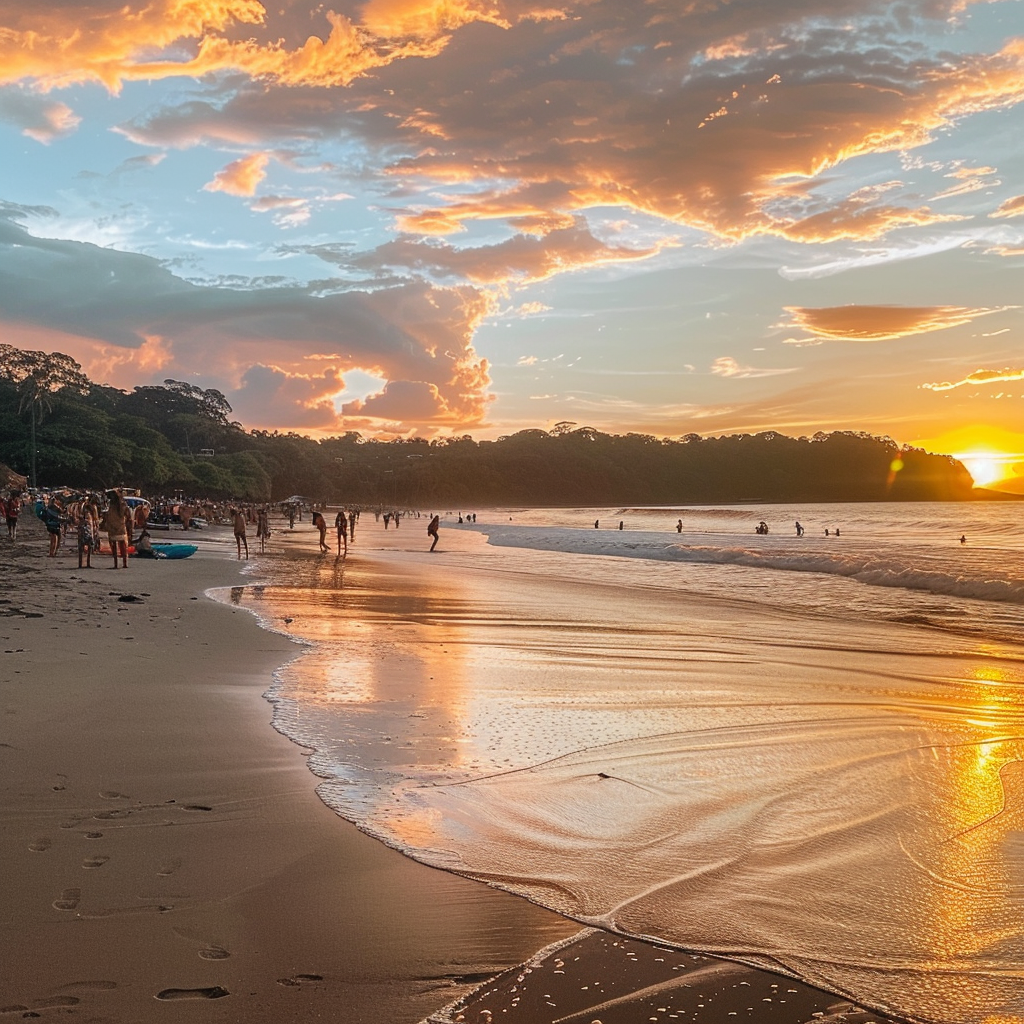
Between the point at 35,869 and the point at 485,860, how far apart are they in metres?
2.08

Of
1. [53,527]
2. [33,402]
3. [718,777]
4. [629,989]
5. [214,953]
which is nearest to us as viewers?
[629,989]

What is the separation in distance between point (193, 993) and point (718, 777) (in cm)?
376

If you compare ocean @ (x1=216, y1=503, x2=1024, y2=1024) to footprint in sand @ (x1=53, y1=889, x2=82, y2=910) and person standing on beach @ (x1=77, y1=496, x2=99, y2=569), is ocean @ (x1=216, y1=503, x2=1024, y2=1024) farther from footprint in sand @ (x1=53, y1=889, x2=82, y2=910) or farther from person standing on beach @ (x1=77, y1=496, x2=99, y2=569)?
person standing on beach @ (x1=77, y1=496, x2=99, y2=569)

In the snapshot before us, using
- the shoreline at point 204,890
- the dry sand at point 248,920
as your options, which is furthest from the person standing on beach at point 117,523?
the dry sand at point 248,920

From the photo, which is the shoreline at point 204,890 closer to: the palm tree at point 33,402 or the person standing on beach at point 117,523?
the person standing on beach at point 117,523

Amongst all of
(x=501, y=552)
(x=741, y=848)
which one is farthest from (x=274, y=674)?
(x=501, y=552)

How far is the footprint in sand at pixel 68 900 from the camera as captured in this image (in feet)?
11.3

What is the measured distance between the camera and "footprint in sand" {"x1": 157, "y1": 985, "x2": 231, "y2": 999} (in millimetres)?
2850

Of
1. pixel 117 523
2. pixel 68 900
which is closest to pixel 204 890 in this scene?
pixel 68 900

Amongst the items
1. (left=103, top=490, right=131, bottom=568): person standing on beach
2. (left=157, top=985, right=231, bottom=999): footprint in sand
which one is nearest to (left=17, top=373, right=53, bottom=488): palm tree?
(left=103, top=490, right=131, bottom=568): person standing on beach

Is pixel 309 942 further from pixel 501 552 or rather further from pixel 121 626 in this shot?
pixel 501 552

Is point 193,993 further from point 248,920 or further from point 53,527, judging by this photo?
point 53,527

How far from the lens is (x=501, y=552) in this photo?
44.3 metres

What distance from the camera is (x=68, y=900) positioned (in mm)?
3490
